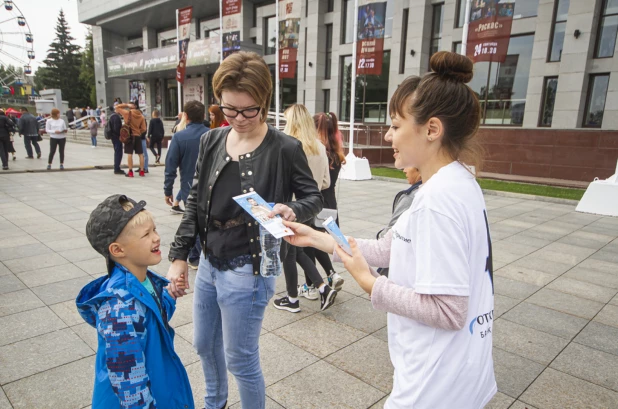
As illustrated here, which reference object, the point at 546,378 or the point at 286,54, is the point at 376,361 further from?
the point at 286,54

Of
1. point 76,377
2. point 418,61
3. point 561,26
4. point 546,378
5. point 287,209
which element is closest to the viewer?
point 287,209

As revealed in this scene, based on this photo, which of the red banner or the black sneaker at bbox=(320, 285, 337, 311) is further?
the red banner

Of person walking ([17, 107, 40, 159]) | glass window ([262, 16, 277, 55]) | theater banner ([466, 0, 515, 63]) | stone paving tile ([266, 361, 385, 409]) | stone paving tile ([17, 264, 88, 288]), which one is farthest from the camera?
glass window ([262, 16, 277, 55])

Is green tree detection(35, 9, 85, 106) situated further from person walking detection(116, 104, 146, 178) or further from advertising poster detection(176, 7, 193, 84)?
person walking detection(116, 104, 146, 178)

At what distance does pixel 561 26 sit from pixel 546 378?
60.1ft

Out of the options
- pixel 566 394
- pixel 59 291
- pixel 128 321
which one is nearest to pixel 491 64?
pixel 566 394

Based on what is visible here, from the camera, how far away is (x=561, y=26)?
16531mm

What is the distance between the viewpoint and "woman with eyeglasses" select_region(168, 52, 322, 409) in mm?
1946

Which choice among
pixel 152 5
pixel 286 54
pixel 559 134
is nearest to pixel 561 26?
pixel 559 134

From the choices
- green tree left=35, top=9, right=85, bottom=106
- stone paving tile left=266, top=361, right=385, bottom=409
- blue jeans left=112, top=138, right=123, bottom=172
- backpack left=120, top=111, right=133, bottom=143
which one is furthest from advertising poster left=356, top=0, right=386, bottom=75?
green tree left=35, top=9, right=85, bottom=106

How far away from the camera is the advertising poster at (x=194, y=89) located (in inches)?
1341

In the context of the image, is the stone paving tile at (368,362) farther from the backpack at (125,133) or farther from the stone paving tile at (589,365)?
the backpack at (125,133)

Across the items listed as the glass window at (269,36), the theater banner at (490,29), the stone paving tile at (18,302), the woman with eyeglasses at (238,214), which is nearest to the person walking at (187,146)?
the stone paving tile at (18,302)

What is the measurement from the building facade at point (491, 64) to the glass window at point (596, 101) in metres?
0.04
